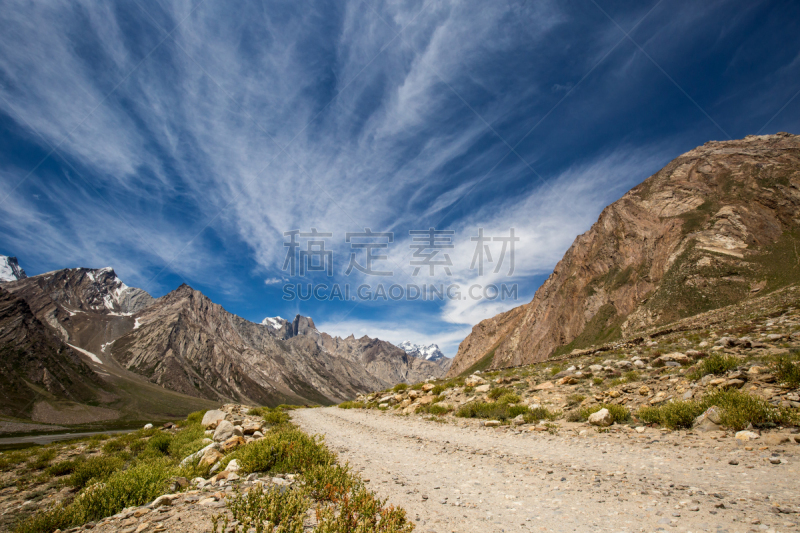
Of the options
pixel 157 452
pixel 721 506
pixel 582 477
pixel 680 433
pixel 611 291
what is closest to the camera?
pixel 721 506

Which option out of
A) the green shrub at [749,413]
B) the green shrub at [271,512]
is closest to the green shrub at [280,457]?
the green shrub at [271,512]

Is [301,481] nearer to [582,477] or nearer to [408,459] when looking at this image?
[408,459]

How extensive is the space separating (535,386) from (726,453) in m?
9.62

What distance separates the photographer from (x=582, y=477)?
247 inches

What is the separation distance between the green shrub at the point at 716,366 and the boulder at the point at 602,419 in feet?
13.2

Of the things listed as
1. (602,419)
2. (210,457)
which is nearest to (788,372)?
(602,419)

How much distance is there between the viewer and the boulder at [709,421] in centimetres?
801

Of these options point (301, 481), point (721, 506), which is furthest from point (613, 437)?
point (301, 481)

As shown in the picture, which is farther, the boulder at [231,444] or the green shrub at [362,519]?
the boulder at [231,444]

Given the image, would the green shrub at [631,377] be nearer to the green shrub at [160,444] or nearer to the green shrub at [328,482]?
the green shrub at [328,482]

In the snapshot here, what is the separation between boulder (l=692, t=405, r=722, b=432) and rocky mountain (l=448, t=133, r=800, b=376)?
209ft

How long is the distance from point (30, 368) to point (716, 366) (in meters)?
272

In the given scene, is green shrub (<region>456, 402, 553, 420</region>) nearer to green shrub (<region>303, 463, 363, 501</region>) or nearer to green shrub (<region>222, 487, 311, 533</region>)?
green shrub (<region>303, 463, 363, 501</region>)

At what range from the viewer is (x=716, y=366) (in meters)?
10.9
